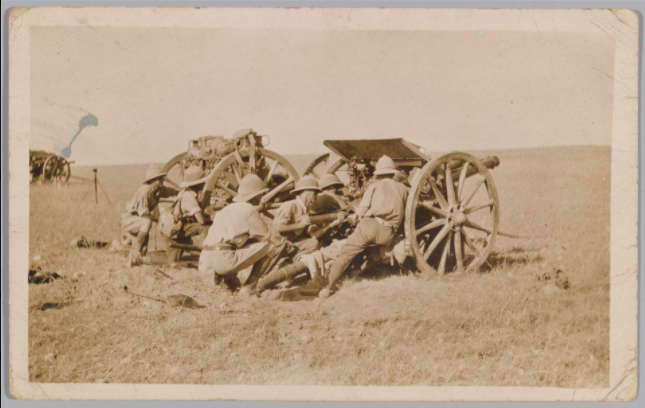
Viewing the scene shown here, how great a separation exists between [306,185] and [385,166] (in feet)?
2.68

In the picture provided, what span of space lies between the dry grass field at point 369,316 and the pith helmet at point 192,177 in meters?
0.52

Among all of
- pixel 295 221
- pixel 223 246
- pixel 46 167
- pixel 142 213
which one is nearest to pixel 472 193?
pixel 295 221

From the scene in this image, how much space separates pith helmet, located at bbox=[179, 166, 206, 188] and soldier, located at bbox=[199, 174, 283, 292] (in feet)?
2.20

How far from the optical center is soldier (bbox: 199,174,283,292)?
636 cm

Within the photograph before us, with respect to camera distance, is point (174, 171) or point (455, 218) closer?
point (455, 218)

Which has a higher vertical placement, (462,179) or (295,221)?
(462,179)

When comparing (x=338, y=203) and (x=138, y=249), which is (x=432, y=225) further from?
(x=138, y=249)

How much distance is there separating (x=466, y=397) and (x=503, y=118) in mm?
2758

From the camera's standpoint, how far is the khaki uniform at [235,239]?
250 inches

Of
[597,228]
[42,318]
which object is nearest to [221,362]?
[42,318]

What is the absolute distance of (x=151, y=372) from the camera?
634 centimetres

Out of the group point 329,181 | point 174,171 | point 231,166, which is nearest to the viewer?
point 329,181

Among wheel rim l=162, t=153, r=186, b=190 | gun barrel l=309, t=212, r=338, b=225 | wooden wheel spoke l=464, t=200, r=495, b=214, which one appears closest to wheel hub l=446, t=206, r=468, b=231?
wooden wheel spoke l=464, t=200, r=495, b=214

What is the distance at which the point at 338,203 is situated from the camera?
6.75 m
